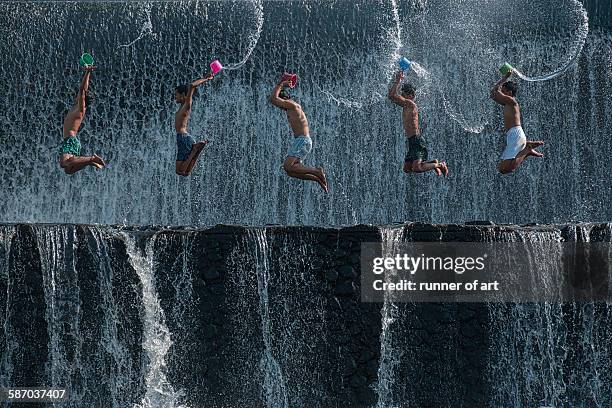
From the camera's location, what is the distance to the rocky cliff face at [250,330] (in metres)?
17.1

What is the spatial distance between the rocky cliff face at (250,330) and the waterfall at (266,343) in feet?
0.06

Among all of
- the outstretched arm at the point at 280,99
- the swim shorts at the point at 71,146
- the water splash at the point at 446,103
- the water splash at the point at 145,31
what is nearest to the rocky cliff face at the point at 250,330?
the outstretched arm at the point at 280,99

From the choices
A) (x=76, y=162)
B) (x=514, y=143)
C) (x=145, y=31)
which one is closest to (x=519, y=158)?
(x=514, y=143)

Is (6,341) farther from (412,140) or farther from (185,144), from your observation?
(412,140)

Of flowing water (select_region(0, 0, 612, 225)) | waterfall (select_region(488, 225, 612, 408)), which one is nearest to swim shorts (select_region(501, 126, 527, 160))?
waterfall (select_region(488, 225, 612, 408))

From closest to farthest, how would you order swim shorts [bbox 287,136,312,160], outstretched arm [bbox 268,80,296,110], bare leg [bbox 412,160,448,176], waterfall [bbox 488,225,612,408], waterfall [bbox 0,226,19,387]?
waterfall [bbox 0,226,19,387]
waterfall [bbox 488,225,612,408]
outstretched arm [bbox 268,80,296,110]
swim shorts [bbox 287,136,312,160]
bare leg [bbox 412,160,448,176]

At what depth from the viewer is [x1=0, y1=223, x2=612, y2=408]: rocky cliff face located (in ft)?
56.1

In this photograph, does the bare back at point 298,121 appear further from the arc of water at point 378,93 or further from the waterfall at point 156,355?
the arc of water at point 378,93

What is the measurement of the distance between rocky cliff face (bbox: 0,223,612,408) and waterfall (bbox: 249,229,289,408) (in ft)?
0.06

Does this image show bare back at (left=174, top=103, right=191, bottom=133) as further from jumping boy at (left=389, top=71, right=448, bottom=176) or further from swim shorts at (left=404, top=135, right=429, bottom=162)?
swim shorts at (left=404, top=135, right=429, bottom=162)

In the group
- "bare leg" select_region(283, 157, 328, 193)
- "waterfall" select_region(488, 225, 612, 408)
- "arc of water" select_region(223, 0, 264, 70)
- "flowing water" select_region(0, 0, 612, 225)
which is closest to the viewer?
"waterfall" select_region(488, 225, 612, 408)

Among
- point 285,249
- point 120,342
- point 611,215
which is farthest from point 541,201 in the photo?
point 120,342

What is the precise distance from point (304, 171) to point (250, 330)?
2.47 meters

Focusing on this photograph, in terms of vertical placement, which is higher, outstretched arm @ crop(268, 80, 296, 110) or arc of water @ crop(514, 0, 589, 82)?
arc of water @ crop(514, 0, 589, 82)
